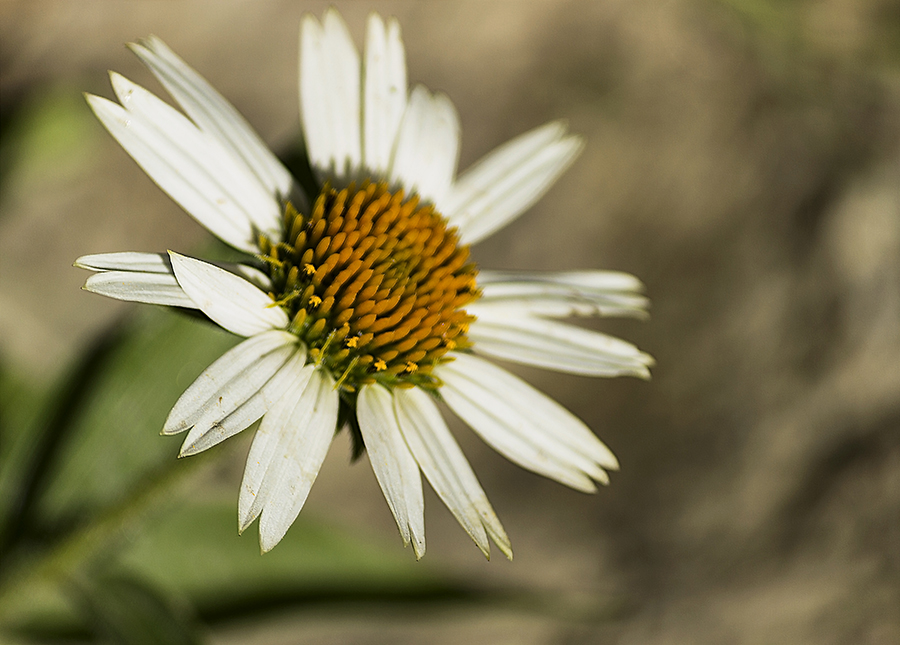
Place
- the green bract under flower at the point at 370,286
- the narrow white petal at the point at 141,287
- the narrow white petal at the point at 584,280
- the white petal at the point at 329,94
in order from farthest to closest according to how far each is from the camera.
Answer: the narrow white petal at the point at 584,280, the white petal at the point at 329,94, the green bract under flower at the point at 370,286, the narrow white petal at the point at 141,287

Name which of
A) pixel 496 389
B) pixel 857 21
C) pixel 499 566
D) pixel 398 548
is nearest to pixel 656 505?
pixel 499 566

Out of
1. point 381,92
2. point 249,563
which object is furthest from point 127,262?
point 249,563

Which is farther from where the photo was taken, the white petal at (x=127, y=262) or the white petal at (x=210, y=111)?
the white petal at (x=210, y=111)

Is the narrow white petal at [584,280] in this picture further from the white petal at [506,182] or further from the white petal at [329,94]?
the white petal at [329,94]

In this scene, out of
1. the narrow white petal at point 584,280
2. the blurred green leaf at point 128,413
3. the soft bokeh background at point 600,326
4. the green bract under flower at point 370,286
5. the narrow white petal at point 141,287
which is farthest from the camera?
the soft bokeh background at point 600,326

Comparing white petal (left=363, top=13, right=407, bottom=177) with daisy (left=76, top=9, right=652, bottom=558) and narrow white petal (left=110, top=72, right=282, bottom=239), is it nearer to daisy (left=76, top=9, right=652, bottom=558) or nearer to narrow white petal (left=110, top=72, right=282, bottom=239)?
daisy (left=76, top=9, right=652, bottom=558)

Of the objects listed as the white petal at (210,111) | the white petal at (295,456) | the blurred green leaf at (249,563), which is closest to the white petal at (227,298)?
the white petal at (295,456)

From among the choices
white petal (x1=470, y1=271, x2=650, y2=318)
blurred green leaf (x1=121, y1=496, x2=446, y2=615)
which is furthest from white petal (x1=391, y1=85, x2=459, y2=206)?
blurred green leaf (x1=121, y1=496, x2=446, y2=615)
